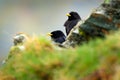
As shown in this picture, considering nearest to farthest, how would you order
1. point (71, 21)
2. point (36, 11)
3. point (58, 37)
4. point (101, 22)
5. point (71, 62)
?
point (71, 62), point (101, 22), point (58, 37), point (71, 21), point (36, 11)

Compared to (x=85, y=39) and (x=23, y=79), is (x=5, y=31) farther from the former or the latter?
(x=23, y=79)

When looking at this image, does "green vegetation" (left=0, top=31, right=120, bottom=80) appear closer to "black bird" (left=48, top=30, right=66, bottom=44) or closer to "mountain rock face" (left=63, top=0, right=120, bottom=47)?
"mountain rock face" (left=63, top=0, right=120, bottom=47)

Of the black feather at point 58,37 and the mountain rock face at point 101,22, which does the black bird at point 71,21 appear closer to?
the black feather at point 58,37

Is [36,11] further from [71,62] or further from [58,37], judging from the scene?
[71,62]

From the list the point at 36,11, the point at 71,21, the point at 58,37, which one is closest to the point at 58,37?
the point at 58,37

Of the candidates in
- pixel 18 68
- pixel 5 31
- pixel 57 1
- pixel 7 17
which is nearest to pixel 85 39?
pixel 18 68

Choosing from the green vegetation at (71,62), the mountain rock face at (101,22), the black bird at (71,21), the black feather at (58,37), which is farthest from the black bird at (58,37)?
the green vegetation at (71,62)
